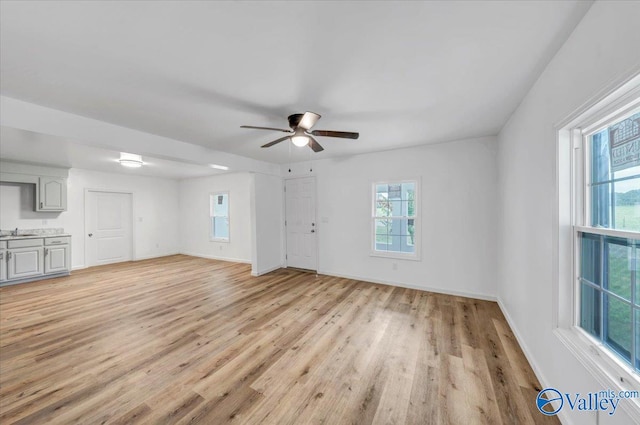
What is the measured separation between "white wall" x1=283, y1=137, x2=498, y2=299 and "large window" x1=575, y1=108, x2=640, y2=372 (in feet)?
7.12

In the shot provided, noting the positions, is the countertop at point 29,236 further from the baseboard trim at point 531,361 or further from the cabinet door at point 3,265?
the baseboard trim at point 531,361

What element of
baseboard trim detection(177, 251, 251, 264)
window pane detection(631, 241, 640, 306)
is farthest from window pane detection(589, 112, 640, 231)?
baseboard trim detection(177, 251, 251, 264)

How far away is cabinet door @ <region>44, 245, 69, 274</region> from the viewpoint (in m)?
4.91

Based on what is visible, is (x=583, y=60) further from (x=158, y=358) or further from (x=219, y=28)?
(x=158, y=358)

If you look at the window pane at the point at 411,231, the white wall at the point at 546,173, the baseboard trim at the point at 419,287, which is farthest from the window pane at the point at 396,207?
the white wall at the point at 546,173

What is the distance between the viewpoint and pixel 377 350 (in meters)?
2.35

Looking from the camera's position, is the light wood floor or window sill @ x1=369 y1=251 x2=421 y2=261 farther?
window sill @ x1=369 y1=251 x2=421 y2=261

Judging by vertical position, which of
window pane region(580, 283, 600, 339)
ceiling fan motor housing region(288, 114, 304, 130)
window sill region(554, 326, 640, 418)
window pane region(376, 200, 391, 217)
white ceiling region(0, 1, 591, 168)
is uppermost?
white ceiling region(0, 1, 591, 168)

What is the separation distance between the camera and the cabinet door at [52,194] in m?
5.03

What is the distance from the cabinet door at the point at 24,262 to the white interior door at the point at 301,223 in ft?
16.7

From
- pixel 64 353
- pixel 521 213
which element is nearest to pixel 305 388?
pixel 64 353

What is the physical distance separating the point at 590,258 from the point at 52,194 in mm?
8528

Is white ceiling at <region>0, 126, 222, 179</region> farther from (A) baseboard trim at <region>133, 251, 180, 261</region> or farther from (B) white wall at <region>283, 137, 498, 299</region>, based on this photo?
(B) white wall at <region>283, 137, 498, 299</region>

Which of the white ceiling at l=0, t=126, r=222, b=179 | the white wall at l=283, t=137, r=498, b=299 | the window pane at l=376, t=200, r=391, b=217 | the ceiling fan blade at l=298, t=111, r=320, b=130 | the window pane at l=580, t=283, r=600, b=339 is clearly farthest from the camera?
the window pane at l=376, t=200, r=391, b=217
